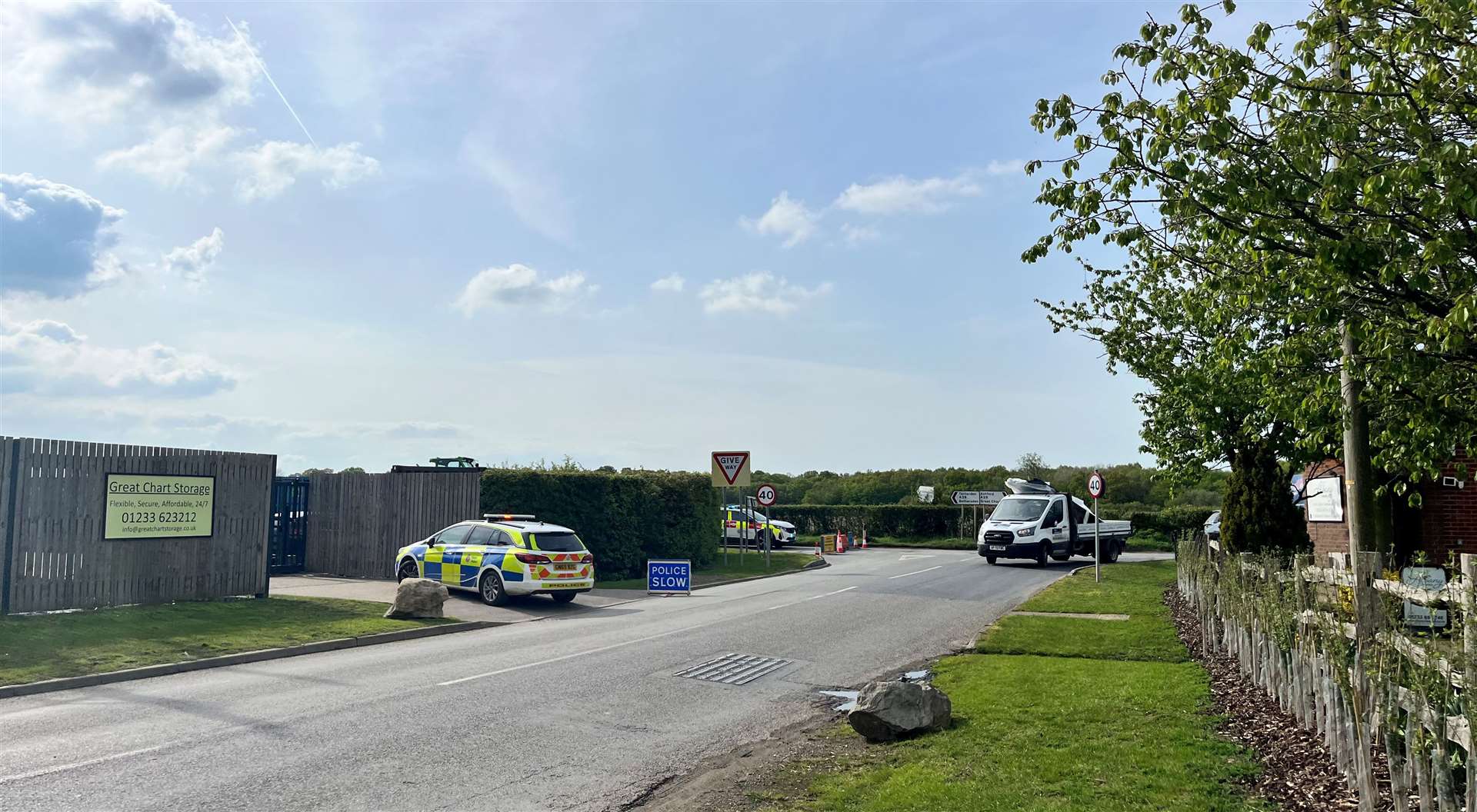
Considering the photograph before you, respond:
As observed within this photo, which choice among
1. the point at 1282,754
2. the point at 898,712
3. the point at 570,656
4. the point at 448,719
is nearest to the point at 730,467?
the point at 570,656

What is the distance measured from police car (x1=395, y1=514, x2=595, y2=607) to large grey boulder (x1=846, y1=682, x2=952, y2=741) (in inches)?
449

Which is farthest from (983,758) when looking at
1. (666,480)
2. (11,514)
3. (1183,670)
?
(666,480)

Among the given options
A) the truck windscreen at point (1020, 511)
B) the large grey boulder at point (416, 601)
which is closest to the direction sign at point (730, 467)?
the truck windscreen at point (1020, 511)

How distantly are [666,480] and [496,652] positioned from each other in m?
14.7

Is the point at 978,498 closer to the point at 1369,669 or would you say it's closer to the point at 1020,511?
the point at 1020,511

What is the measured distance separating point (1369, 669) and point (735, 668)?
7421mm

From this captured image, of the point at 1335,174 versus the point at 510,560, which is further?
the point at 510,560

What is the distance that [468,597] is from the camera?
66.2 ft

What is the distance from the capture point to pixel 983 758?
24.1ft

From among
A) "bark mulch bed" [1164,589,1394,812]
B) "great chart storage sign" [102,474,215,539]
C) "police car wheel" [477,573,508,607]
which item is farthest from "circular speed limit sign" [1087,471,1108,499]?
"great chart storage sign" [102,474,215,539]

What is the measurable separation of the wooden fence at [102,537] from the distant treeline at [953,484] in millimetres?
39460

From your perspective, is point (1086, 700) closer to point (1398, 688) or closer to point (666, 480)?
point (1398, 688)

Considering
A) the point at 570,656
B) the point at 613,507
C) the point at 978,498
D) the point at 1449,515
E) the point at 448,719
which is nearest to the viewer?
the point at 448,719

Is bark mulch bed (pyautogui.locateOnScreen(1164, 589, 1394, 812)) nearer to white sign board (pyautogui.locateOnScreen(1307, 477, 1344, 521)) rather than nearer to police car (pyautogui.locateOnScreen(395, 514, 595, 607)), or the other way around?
police car (pyautogui.locateOnScreen(395, 514, 595, 607))
